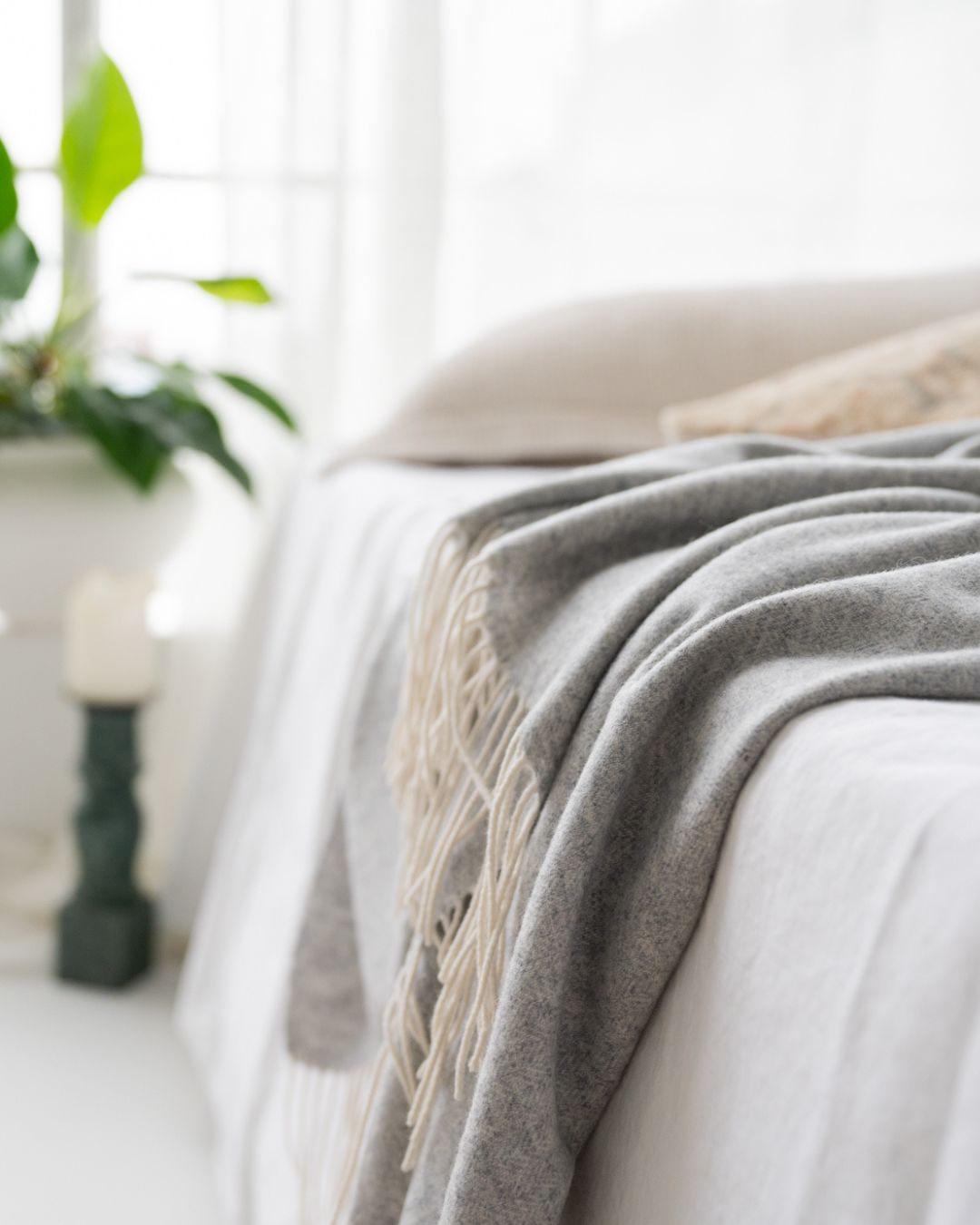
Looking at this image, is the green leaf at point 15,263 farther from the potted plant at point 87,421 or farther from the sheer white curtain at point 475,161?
the sheer white curtain at point 475,161

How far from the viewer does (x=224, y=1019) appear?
1329 millimetres

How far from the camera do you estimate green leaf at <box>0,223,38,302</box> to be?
5.63 feet

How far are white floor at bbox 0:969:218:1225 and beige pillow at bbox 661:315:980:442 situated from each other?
31.3 inches

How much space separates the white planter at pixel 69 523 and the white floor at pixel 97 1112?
0.51m

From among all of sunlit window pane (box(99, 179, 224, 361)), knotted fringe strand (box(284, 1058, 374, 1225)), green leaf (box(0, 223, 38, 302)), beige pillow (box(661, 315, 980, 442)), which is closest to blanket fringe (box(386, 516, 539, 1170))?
knotted fringe strand (box(284, 1058, 374, 1225))

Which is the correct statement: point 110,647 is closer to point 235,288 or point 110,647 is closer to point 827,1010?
point 235,288

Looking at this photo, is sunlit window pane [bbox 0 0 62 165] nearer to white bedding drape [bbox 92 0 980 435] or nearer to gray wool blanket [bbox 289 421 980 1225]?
white bedding drape [bbox 92 0 980 435]

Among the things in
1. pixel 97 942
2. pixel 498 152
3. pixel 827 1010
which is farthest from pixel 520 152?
pixel 827 1010

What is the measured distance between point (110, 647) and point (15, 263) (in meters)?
0.48

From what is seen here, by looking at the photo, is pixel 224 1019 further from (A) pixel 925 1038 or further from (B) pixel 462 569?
(A) pixel 925 1038

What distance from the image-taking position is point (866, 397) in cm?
118

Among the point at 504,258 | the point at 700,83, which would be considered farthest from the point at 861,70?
the point at 504,258

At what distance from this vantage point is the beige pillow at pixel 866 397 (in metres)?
1.17

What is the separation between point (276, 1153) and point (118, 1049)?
582 millimetres
